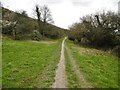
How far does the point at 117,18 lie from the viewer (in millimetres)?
55938

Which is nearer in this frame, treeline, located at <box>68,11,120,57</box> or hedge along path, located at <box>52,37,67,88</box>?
hedge along path, located at <box>52,37,67,88</box>

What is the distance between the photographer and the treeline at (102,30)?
55.4 meters

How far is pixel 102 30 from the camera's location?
56.2 meters

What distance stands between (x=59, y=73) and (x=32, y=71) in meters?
2.88

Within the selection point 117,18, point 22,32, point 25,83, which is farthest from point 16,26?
point 25,83

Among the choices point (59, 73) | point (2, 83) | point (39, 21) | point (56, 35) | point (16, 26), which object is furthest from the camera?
point (56, 35)

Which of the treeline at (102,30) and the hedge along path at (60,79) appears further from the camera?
the treeline at (102,30)

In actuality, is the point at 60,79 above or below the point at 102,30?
below

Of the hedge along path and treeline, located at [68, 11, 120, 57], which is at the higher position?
treeline, located at [68, 11, 120, 57]

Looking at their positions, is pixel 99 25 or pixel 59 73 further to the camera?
pixel 99 25

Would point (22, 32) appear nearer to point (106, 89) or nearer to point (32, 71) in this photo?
point (32, 71)

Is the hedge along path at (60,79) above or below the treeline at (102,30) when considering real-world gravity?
below

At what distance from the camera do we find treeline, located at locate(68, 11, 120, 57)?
55.4m

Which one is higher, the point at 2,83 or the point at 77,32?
the point at 77,32
